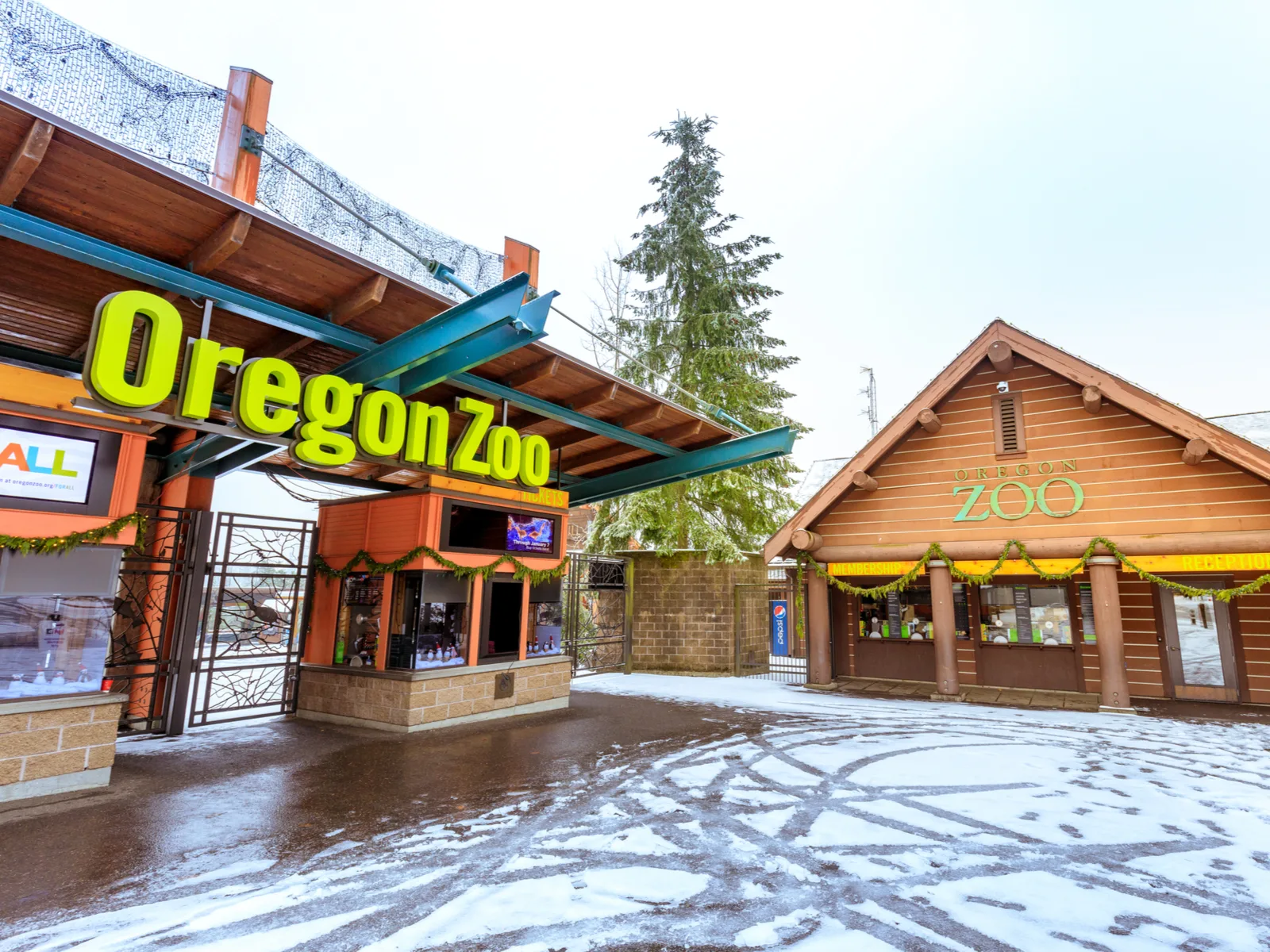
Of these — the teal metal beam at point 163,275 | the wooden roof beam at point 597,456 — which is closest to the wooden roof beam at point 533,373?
the teal metal beam at point 163,275

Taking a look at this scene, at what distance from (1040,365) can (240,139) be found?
509 inches

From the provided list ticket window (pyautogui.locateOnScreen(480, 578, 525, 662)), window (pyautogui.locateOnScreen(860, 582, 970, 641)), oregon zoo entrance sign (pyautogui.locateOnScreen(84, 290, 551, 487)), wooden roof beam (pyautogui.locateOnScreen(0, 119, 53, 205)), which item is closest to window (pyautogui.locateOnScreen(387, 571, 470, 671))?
ticket window (pyautogui.locateOnScreen(480, 578, 525, 662))

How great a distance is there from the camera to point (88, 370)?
206 inches

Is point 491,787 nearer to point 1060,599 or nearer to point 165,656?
point 165,656

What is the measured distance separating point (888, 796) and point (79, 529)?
26.4 ft

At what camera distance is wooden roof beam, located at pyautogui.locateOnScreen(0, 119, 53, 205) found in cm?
444

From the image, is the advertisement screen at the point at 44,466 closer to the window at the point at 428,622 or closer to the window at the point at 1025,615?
the window at the point at 428,622

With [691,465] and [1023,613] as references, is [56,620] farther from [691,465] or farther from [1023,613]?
[1023,613]

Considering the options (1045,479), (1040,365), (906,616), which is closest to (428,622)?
(906,616)

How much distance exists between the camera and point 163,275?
5.88 meters

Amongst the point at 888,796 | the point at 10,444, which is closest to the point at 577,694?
the point at 888,796

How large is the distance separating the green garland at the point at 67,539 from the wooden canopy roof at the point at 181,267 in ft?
7.51

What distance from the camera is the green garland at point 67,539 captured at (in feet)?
18.4

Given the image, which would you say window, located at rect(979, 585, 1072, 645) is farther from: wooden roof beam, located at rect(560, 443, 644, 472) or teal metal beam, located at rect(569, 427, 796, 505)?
wooden roof beam, located at rect(560, 443, 644, 472)
